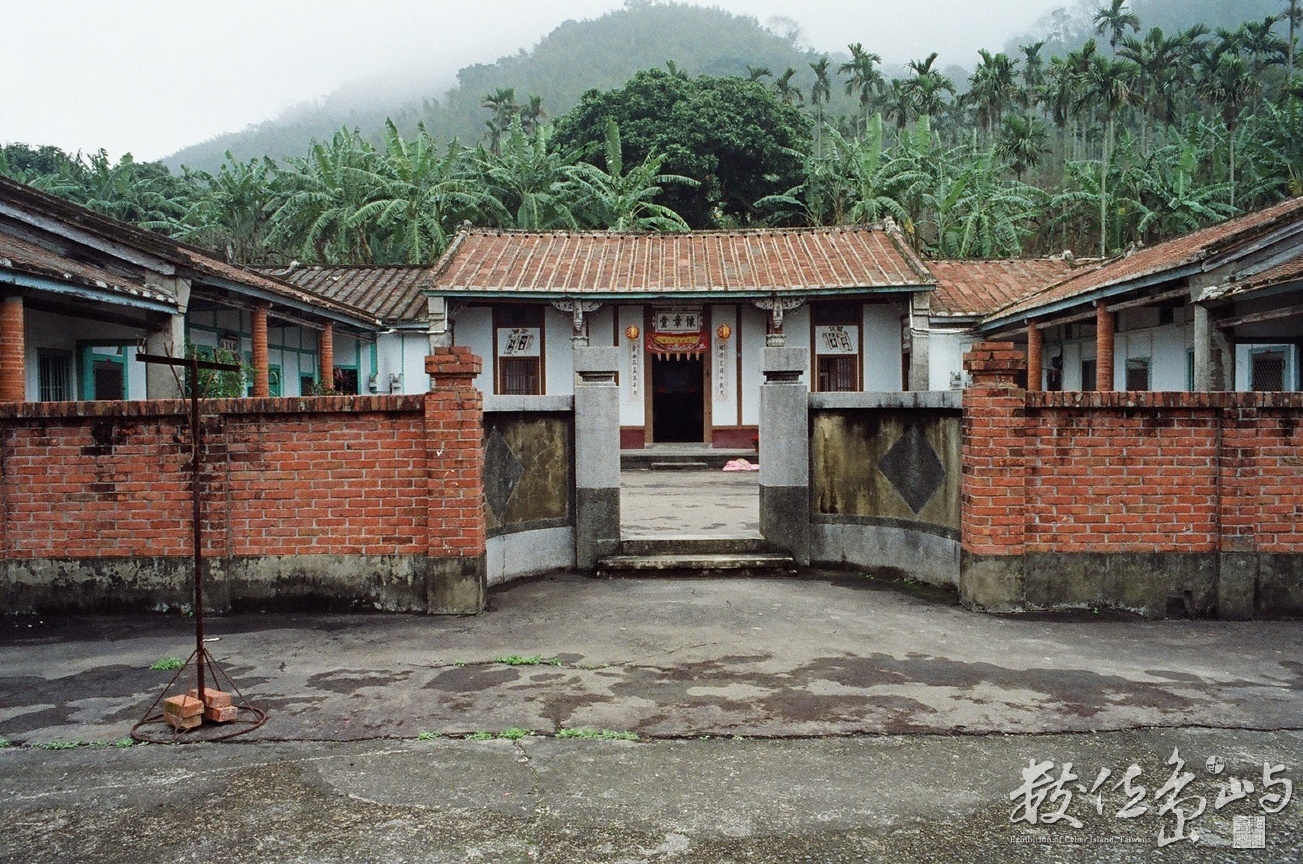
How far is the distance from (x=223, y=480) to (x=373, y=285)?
549 inches

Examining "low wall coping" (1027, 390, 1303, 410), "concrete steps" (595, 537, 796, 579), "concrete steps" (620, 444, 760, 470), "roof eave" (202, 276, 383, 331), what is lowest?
"concrete steps" (595, 537, 796, 579)

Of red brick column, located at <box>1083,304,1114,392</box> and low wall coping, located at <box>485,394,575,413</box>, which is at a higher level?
red brick column, located at <box>1083,304,1114,392</box>

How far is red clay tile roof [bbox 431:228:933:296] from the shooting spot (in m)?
17.5

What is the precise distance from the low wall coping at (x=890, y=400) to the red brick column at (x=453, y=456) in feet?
10.3

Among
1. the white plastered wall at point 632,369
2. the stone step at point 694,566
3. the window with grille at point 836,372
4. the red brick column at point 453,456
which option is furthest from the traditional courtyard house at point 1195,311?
the red brick column at point 453,456

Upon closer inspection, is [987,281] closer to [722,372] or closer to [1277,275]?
[722,372]

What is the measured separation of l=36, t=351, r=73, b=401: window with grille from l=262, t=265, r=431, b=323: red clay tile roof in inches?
259

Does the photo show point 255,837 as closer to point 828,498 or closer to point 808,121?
point 828,498

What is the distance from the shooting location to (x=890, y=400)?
7.39 metres

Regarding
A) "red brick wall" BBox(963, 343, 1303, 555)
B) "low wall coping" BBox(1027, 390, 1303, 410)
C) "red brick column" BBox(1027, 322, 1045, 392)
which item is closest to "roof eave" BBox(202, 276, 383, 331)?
"red brick wall" BBox(963, 343, 1303, 555)

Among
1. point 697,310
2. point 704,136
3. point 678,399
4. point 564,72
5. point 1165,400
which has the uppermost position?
point 564,72

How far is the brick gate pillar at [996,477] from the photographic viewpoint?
621 cm

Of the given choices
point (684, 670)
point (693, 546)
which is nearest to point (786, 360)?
point (693, 546)

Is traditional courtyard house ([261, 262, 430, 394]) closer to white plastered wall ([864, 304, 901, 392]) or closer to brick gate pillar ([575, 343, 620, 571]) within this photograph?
white plastered wall ([864, 304, 901, 392])
